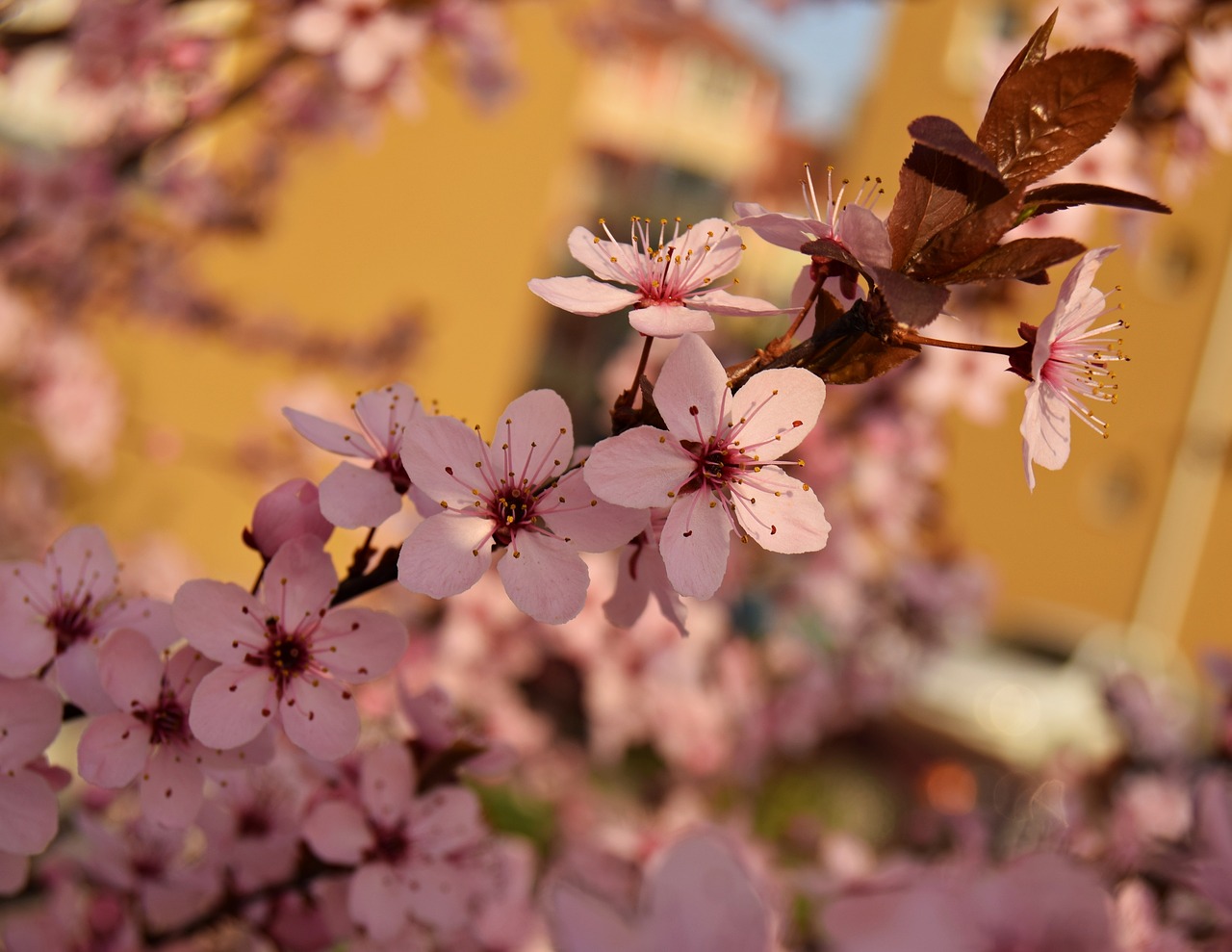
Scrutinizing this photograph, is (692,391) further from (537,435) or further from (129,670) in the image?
(129,670)

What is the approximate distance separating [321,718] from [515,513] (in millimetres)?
212

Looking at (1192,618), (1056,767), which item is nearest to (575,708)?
(1056,767)

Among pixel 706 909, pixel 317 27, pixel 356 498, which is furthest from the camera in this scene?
pixel 317 27

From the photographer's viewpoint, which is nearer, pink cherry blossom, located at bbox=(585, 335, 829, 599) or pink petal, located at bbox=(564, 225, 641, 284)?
pink cherry blossom, located at bbox=(585, 335, 829, 599)

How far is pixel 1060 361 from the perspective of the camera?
0.84 metres

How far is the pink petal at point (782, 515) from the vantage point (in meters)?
0.78

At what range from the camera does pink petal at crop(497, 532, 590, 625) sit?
0.75 m

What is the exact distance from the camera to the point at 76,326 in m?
4.06

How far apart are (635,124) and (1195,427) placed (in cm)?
1255

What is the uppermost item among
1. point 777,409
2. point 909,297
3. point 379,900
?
point 909,297

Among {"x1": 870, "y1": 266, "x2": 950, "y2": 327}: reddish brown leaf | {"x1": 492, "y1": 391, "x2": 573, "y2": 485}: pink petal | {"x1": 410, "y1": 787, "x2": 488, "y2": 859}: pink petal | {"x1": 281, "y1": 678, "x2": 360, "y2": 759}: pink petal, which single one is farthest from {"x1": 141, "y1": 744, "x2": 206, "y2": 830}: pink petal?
{"x1": 870, "y1": 266, "x2": 950, "y2": 327}: reddish brown leaf

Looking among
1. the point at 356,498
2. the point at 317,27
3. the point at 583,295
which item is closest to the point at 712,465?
the point at 583,295

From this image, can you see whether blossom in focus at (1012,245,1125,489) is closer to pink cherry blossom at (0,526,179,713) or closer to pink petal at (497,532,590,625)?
pink petal at (497,532,590,625)

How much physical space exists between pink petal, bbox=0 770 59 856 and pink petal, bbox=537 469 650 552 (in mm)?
426
